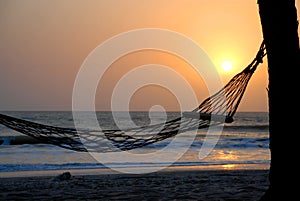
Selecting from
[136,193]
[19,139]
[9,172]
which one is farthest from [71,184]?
[9,172]

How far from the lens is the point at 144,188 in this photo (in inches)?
244

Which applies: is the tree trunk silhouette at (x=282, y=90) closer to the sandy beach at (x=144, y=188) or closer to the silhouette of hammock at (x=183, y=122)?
the silhouette of hammock at (x=183, y=122)

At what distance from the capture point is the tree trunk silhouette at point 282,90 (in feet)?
8.91

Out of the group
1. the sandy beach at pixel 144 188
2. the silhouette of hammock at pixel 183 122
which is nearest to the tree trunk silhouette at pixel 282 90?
the silhouette of hammock at pixel 183 122

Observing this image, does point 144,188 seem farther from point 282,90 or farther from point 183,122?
point 282,90

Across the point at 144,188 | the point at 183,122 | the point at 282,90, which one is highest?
the point at 282,90

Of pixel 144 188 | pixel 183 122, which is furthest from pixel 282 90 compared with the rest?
pixel 144 188

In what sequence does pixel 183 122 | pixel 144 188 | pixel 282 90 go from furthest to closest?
1. pixel 144 188
2. pixel 183 122
3. pixel 282 90

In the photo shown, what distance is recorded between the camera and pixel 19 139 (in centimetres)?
427

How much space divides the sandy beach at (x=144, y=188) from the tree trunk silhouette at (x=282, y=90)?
2.56 m

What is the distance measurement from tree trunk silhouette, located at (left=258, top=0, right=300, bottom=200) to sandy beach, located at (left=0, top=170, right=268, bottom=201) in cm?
256

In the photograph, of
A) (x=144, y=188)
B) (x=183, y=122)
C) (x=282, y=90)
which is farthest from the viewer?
(x=144, y=188)

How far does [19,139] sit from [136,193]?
6.31 ft

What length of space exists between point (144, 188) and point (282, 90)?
3.71 m
